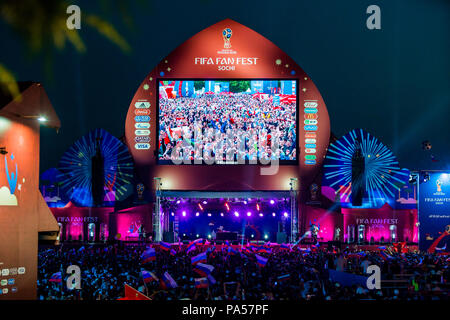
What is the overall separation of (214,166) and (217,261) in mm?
18225

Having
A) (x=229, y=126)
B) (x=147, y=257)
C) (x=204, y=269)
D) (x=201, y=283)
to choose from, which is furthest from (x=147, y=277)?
(x=229, y=126)

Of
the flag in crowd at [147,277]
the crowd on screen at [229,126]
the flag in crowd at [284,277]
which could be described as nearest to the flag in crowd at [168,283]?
the flag in crowd at [147,277]

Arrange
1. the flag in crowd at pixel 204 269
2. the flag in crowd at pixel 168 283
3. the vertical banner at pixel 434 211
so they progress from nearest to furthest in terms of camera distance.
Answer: the flag in crowd at pixel 168 283 < the flag in crowd at pixel 204 269 < the vertical banner at pixel 434 211

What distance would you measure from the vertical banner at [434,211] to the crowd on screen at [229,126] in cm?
1136

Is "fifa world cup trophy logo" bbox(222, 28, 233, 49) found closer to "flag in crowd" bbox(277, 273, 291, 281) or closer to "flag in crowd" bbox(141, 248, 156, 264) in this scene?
"flag in crowd" bbox(141, 248, 156, 264)

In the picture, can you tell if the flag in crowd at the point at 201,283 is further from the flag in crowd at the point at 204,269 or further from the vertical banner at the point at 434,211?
the vertical banner at the point at 434,211

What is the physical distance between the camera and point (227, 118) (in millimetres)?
34906

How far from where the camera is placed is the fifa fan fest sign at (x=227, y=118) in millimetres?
34875

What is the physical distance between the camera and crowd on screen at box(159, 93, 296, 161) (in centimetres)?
3478

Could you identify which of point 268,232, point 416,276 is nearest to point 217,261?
point 416,276

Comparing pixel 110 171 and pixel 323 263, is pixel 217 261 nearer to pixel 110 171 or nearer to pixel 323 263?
pixel 323 263

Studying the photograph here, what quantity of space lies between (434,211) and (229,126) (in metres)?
15.2

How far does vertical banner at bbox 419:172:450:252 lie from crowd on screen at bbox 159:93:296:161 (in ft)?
37.3

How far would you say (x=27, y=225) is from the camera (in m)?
11.0
